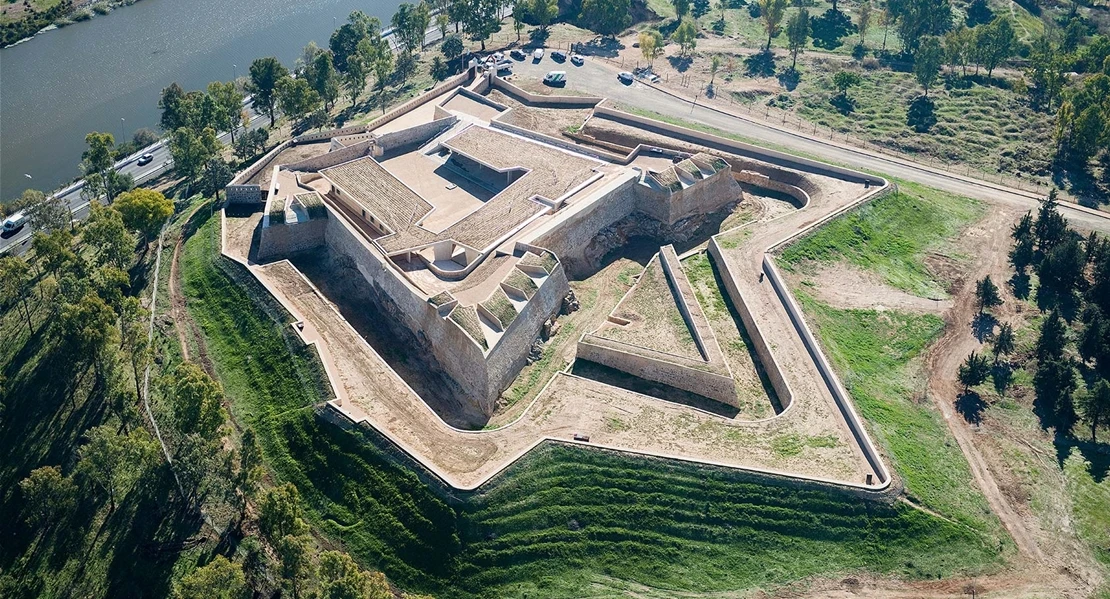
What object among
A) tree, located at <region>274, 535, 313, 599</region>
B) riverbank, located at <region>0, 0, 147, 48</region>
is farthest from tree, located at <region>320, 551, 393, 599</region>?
riverbank, located at <region>0, 0, 147, 48</region>

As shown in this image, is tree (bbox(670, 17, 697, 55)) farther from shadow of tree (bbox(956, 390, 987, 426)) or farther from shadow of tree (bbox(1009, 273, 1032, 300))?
shadow of tree (bbox(956, 390, 987, 426))

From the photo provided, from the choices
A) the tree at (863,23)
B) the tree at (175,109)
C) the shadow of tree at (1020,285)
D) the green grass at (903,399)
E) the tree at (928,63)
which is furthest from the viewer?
the tree at (863,23)

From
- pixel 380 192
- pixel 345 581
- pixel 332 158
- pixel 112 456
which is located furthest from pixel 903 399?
pixel 332 158

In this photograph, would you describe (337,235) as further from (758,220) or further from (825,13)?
(825,13)

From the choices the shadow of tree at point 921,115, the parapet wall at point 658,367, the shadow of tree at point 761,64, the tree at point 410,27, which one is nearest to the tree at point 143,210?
the parapet wall at point 658,367

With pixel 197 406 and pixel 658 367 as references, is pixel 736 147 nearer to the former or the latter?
pixel 658 367

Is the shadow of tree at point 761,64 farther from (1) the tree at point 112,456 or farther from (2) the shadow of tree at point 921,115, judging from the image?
(1) the tree at point 112,456

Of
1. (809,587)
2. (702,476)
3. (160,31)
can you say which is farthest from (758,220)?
(160,31)
